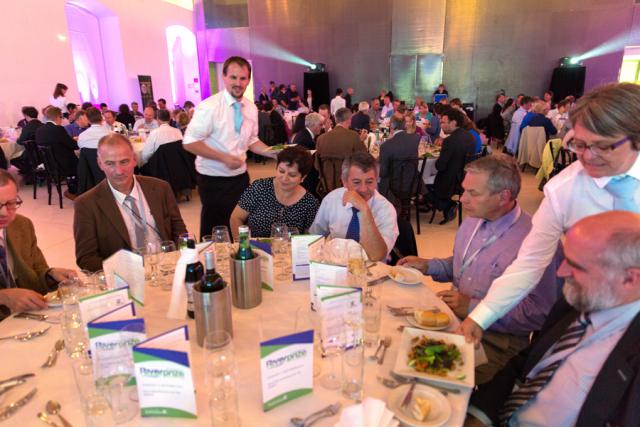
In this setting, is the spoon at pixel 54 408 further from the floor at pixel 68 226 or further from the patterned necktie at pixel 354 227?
the floor at pixel 68 226

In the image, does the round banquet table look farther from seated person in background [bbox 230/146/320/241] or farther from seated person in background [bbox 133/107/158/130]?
seated person in background [bbox 133/107/158/130]

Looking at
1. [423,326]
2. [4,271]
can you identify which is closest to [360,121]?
[4,271]

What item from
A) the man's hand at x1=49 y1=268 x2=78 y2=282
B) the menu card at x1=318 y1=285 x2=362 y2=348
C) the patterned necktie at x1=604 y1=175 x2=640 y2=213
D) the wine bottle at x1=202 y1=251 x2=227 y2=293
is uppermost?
the patterned necktie at x1=604 y1=175 x2=640 y2=213

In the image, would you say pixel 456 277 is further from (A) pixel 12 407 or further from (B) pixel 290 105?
(B) pixel 290 105

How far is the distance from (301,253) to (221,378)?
0.86m

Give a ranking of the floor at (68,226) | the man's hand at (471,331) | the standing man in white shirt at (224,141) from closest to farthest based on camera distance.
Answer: the man's hand at (471,331) → the standing man in white shirt at (224,141) → the floor at (68,226)

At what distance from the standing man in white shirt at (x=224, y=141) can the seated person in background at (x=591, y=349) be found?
8.00 feet

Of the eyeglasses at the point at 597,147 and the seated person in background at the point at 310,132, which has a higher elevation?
the eyeglasses at the point at 597,147

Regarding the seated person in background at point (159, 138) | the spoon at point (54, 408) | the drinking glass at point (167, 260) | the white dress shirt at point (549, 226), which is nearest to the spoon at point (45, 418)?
the spoon at point (54, 408)

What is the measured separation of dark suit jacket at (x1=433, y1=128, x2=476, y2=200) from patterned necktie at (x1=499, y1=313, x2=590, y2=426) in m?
3.86

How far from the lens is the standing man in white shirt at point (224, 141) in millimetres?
3232

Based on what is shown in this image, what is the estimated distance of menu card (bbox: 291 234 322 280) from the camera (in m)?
1.93

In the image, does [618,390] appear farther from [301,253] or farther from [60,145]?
[60,145]

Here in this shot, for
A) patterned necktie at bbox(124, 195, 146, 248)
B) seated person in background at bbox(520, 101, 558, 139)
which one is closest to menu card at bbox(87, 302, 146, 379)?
patterned necktie at bbox(124, 195, 146, 248)
